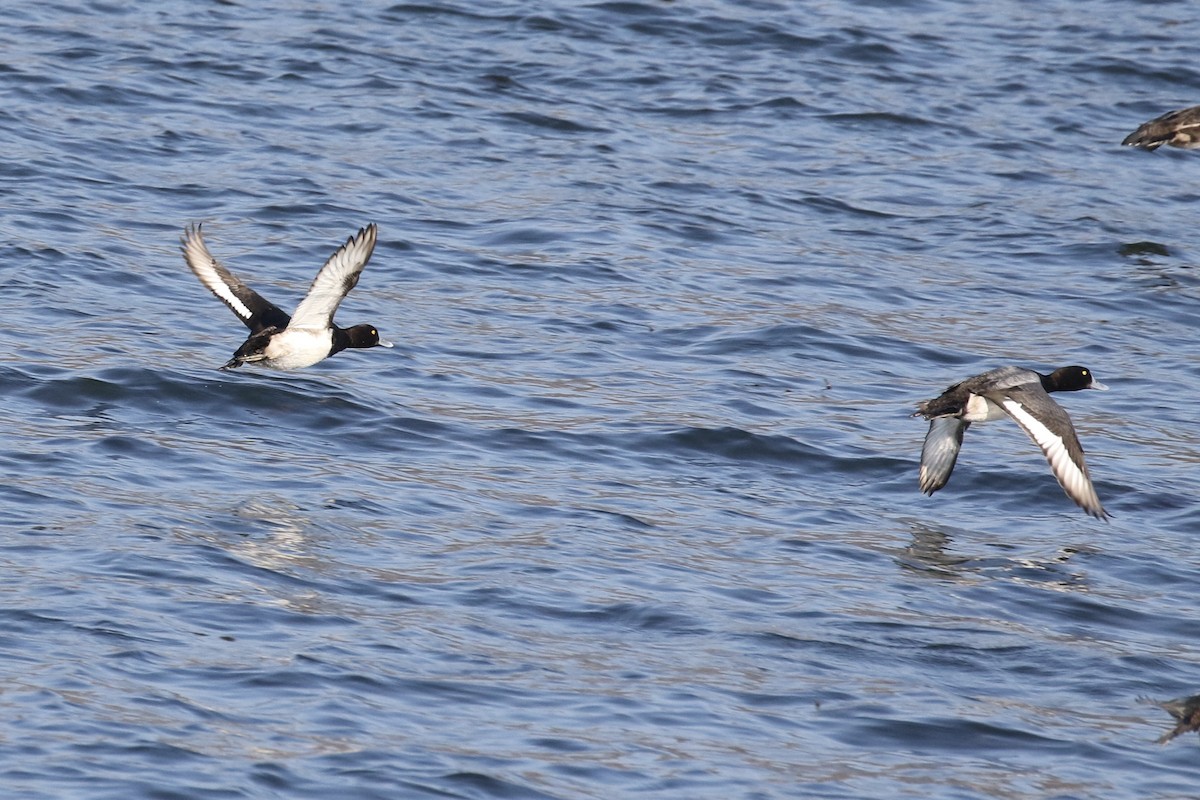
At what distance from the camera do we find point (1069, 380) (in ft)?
39.0

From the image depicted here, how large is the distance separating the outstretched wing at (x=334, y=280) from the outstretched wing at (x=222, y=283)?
410mm

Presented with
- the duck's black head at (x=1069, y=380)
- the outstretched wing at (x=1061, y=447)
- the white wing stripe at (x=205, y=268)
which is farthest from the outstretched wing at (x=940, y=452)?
the white wing stripe at (x=205, y=268)

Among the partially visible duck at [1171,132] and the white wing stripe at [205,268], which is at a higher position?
the partially visible duck at [1171,132]

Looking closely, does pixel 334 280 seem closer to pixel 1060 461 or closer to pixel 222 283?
pixel 222 283

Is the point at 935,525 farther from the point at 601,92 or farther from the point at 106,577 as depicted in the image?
the point at 601,92

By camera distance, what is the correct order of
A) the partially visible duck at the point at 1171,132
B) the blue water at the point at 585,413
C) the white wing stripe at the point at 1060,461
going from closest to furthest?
1. the blue water at the point at 585,413
2. the white wing stripe at the point at 1060,461
3. the partially visible duck at the point at 1171,132

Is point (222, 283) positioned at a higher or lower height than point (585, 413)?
higher

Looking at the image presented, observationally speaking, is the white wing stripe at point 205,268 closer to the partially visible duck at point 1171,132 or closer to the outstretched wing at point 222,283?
the outstretched wing at point 222,283

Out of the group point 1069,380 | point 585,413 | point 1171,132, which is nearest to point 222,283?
point 585,413

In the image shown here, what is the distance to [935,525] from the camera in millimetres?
10711

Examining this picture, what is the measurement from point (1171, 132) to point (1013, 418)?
824cm

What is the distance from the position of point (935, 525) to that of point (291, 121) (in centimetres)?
965

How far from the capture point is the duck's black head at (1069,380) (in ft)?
38.9

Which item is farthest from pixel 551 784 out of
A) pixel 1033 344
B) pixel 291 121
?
pixel 291 121
